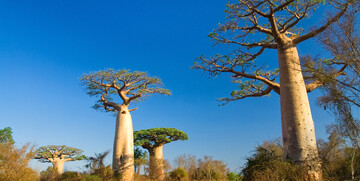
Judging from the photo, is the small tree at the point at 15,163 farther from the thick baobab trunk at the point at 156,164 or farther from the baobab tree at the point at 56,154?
the baobab tree at the point at 56,154

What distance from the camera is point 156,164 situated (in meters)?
16.1

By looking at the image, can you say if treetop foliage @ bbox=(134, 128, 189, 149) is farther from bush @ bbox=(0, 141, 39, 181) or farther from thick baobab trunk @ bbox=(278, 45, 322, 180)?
thick baobab trunk @ bbox=(278, 45, 322, 180)

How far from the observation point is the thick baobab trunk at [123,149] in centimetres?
1248

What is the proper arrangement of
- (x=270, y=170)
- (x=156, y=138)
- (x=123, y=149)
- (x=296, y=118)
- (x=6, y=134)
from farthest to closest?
(x=6, y=134) < (x=156, y=138) < (x=123, y=149) < (x=296, y=118) < (x=270, y=170)

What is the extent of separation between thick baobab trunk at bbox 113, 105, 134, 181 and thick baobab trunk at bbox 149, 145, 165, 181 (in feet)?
8.06

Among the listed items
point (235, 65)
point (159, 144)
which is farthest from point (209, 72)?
point (159, 144)

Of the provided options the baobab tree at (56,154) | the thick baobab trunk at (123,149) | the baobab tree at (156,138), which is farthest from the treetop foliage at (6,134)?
the thick baobab trunk at (123,149)

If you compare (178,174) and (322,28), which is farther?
(178,174)

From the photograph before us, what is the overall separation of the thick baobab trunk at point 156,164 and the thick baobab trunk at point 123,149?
2.46 meters

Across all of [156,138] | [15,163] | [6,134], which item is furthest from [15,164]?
[6,134]

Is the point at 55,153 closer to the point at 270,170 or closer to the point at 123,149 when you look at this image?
the point at 123,149

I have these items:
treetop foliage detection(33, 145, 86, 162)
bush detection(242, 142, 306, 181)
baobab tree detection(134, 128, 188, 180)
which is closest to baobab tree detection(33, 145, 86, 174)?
treetop foliage detection(33, 145, 86, 162)

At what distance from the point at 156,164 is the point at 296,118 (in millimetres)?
11416

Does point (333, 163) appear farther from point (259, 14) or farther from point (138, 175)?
point (138, 175)
